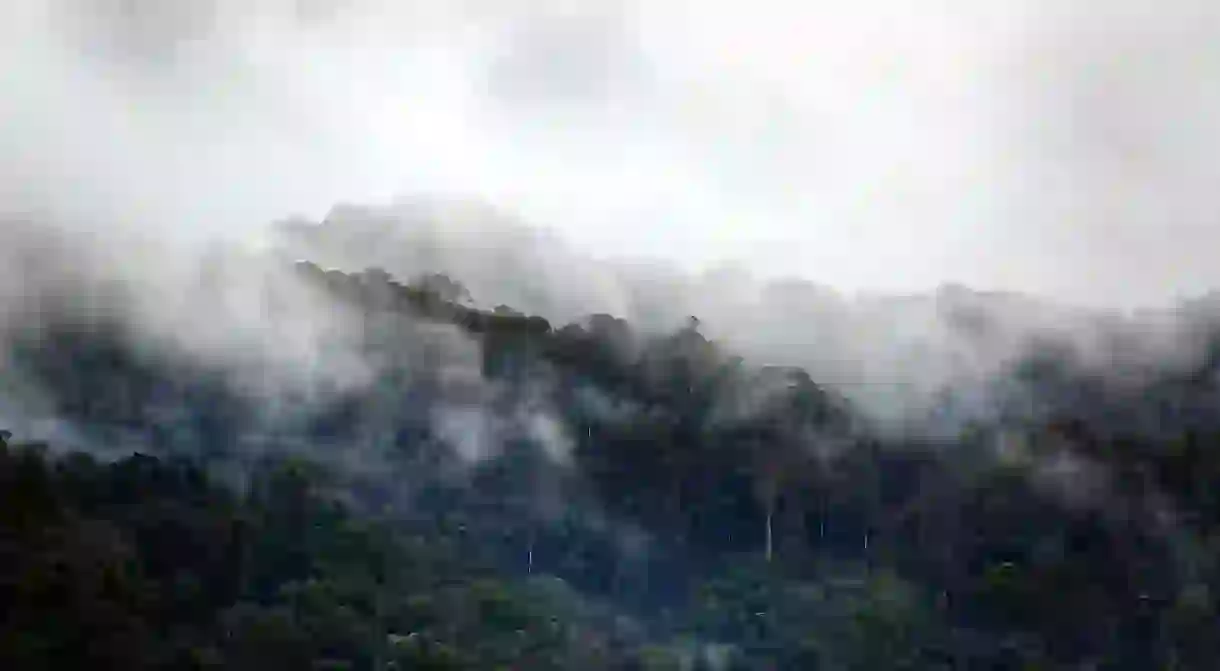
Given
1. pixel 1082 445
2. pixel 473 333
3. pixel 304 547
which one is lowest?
pixel 304 547

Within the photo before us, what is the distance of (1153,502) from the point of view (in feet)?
135

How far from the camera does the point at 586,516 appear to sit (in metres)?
41.3

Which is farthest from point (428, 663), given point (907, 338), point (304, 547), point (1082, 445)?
point (907, 338)

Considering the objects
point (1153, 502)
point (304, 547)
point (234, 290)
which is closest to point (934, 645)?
point (1153, 502)

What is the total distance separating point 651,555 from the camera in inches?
1624

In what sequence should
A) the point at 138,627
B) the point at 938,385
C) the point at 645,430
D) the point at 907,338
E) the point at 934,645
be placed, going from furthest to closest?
the point at 907,338, the point at 938,385, the point at 645,430, the point at 934,645, the point at 138,627

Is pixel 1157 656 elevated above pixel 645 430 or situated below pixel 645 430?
below

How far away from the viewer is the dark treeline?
30109 millimetres

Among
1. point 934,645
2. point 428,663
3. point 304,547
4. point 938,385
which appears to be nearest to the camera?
point 428,663

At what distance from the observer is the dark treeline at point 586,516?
98.8ft

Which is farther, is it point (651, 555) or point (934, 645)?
point (651, 555)

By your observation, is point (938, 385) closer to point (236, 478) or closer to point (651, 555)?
point (651, 555)

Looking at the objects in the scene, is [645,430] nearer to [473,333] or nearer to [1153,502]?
[473,333]

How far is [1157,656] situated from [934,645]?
6453 mm
